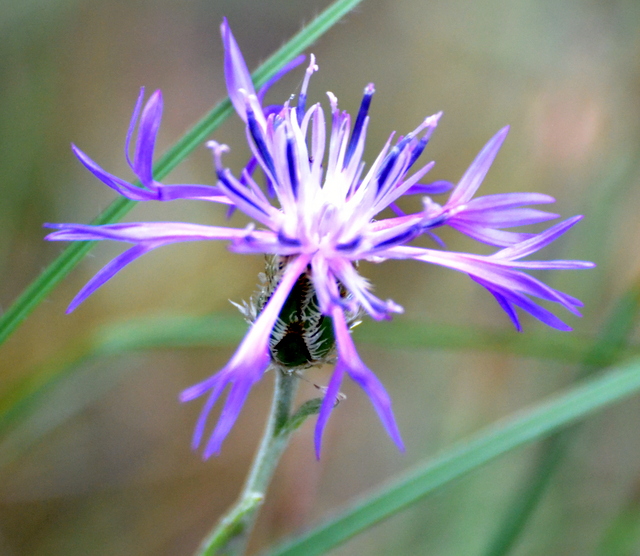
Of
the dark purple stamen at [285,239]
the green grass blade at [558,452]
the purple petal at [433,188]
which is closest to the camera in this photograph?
the dark purple stamen at [285,239]

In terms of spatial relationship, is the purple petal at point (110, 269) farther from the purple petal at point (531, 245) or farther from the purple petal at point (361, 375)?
the purple petal at point (531, 245)

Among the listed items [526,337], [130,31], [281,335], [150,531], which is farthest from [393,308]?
[130,31]

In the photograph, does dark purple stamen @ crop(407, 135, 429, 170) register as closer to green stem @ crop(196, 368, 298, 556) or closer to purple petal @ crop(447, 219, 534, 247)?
purple petal @ crop(447, 219, 534, 247)

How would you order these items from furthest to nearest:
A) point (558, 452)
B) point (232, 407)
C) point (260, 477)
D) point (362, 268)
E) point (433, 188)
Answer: point (362, 268), point (558, 452), point (433, 188), point (260, 477), point (232, 407)

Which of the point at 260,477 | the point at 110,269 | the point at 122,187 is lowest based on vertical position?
the point at 260,477

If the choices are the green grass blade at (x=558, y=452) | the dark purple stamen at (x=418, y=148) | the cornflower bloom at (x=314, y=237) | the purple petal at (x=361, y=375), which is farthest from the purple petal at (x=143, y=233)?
the green grass blade at (x=558, y=452)

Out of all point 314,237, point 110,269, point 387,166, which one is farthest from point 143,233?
point 387,166

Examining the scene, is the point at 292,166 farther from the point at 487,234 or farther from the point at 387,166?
the point at 487,234

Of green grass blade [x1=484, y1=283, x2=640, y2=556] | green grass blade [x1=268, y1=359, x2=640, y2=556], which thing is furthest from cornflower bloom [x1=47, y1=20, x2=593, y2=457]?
green grass blade [x1=484, y1=283, x2=640, y2=556]
